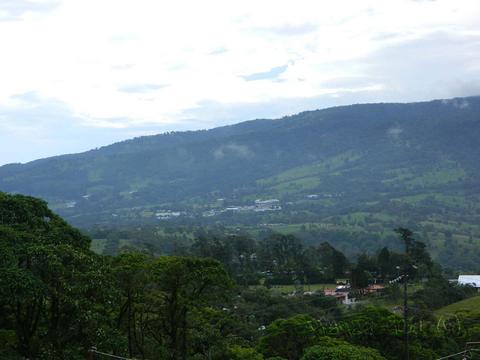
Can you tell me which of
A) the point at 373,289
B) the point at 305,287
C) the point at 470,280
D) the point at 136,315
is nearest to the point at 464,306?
the point at 373,289

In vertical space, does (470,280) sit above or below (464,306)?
below

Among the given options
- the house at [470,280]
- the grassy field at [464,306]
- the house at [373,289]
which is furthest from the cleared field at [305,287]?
the house at [470,280]

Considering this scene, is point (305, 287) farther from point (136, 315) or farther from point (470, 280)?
point (136, 315)

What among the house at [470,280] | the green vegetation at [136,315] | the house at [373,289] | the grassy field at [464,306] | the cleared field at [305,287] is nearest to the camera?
the green vegetation at [136,315]

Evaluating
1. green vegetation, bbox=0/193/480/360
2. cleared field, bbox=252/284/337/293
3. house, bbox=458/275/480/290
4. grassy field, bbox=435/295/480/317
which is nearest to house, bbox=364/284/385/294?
cleared field, bbox=252/284/337/293

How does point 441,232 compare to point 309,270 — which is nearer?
point 309,270

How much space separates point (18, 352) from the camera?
15469 millimetres

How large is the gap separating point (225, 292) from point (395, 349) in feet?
34.7

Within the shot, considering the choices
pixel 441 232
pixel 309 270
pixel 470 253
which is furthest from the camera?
pixel 441 232

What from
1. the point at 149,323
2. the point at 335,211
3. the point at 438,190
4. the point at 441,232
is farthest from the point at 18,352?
the point at 438,190

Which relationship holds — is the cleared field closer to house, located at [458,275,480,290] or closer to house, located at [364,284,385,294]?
house, located at [364,284,385,294]

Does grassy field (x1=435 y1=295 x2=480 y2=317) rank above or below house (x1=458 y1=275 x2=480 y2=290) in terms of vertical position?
above

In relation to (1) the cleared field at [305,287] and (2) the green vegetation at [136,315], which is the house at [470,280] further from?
(2) the green vegetation at [136,315]

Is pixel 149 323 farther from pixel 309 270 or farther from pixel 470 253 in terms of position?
pixel 470 253
